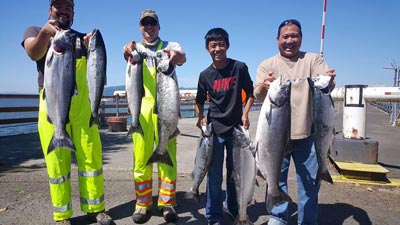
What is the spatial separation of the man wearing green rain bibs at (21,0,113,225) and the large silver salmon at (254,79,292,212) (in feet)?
6.80

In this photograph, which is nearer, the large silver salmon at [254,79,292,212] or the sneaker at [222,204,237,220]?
the large silver salmon at [254,79,292,212]

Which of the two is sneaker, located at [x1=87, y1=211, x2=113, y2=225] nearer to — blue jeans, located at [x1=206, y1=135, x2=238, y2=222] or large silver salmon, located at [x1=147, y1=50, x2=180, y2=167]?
large silver salmon, located at [x1=147, y1=50, x2=180, y2=167]

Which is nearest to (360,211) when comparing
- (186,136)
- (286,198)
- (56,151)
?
(286,198)

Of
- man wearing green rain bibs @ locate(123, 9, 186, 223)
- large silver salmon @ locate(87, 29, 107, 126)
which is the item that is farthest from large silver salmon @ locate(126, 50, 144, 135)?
large silver salmon @ locate(87, 29, 107, 126)

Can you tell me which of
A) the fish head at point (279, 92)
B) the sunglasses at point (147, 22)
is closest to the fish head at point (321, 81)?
the fish head at point (279, 92)

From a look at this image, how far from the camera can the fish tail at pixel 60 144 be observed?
3.44 m

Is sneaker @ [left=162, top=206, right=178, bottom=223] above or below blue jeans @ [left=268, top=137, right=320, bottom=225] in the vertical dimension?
below

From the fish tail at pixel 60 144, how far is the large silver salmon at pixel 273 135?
213 cm

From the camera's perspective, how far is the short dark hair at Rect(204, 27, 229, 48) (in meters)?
3.69

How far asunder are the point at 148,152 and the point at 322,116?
85.9 inches

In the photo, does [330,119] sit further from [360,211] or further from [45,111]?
[45,111]

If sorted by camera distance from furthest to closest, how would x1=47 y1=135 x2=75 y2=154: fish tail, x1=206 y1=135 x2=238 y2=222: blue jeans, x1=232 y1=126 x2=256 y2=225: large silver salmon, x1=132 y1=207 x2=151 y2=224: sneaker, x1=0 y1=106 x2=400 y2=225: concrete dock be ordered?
x1=0 y1=106 x2=400 y2=225: concrete dock, x1=132 y1=207 x2=151 y2=224: sneaker, x1=206 y1=135 x2=238 y2=222: blue jeans, x1=232 y1=126 x2=256 y2=225: large silver salmon, x1=47 y1=135 x2=75 y2=154: fish tail

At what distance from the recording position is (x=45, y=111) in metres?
3.53

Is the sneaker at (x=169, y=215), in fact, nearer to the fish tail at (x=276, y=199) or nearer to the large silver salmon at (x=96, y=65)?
the fish tail at (x=276, y=199)
